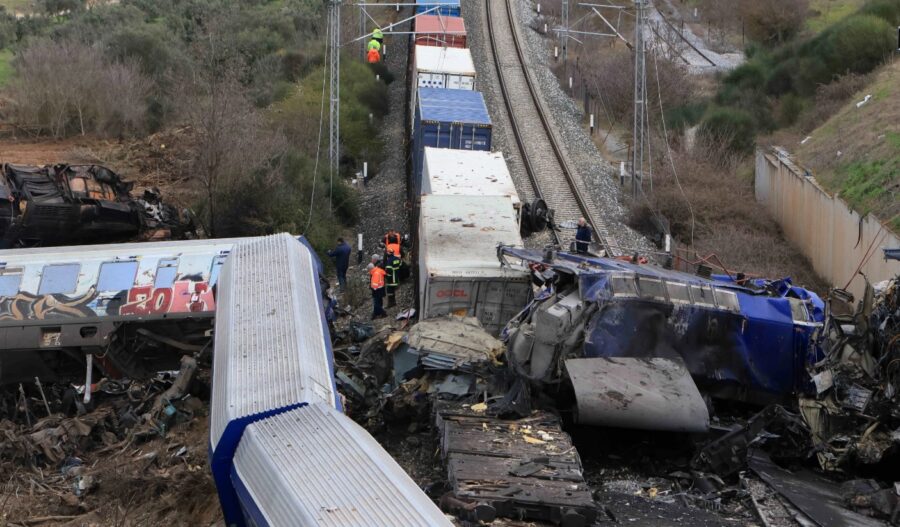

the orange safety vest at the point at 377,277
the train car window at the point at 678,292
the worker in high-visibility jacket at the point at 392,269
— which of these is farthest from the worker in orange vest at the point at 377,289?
the train car window at the point at 678,292

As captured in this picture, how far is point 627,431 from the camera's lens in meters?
12.7

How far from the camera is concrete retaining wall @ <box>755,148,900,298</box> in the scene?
20.0 metres

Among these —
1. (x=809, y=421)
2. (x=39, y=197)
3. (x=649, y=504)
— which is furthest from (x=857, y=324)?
(x=39, y=197)

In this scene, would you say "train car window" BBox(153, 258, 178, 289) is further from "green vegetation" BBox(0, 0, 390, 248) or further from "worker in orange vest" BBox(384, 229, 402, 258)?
"green vegetation" BBox(0, 0, 390, 248)

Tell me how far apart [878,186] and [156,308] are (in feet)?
50.1

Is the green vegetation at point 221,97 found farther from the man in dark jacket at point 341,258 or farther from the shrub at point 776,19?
the shrub at point 776,19

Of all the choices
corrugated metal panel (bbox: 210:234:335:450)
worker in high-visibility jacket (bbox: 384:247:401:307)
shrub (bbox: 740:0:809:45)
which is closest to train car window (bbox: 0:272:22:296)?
corrugated metal panel (bbox: 210:234:335:450)

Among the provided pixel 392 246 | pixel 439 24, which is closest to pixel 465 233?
pixel 392 246

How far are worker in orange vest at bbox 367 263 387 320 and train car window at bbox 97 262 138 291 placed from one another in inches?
163

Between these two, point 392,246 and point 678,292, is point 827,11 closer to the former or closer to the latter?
point 392,246

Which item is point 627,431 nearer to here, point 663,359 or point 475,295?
point 663,359

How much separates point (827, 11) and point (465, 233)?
38.5 meters

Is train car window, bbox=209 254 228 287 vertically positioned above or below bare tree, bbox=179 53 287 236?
below

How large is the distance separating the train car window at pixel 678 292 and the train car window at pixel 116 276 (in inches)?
332
